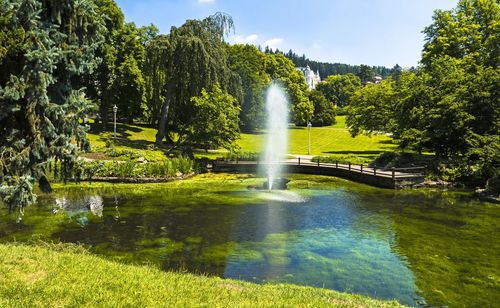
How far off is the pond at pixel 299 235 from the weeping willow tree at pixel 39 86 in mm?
1803

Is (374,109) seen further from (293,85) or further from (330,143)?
(293,85)

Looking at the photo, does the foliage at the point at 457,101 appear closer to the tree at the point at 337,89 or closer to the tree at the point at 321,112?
the tree at the point at 321,112

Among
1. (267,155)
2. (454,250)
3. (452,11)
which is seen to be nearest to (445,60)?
(452,11)

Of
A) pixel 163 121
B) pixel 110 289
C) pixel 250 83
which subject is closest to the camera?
pixel 110 289

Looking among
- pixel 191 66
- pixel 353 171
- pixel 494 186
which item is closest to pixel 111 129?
pixel 191 66

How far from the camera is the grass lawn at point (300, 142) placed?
46.1 meters

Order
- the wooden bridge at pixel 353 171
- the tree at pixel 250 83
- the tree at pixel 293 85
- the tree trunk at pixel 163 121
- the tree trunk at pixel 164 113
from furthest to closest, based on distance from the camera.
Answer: the tree at pixel 293 85 → the tree at pixel 250 83 → the tree trunk at pixel 163 121 → the tree trunk at pixel 164 113 → the wooden bridge at pixel 353 171

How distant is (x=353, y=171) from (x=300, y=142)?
35.1 meters

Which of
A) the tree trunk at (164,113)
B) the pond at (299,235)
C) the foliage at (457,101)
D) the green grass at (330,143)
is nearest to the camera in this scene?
the pond at (299,235)

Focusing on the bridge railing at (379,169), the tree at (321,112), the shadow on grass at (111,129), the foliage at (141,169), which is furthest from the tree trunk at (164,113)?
the tree at (321,112)

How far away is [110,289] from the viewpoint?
28.3ft

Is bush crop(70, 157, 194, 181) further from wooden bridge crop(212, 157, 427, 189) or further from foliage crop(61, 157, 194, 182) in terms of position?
wooden bridge crop(212, 157, 427, 189)

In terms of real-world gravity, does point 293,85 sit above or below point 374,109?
above

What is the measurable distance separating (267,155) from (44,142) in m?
36.7
